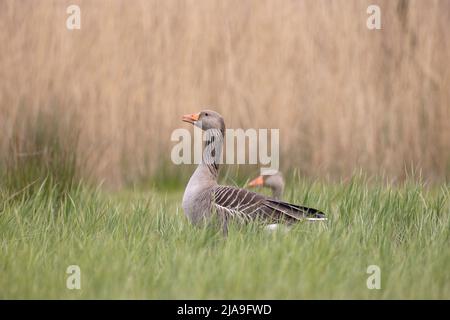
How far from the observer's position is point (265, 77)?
9.20m

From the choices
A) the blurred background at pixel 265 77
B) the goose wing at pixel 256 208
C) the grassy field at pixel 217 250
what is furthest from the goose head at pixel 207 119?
the blurred background at pixel 265 77

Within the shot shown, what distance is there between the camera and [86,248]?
5.51 m

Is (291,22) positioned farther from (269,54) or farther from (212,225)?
(212,225)

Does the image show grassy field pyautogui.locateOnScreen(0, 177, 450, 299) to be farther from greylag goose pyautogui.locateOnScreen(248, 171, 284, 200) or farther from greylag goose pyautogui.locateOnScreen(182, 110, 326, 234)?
greylag goose pyautogui.locateOnScreen(248, 171, 284, 200)

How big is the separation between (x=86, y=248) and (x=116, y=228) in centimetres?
62

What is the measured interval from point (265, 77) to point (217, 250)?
406cm

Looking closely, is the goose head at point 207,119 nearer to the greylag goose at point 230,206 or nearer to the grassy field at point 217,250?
the greylag goose at point 230,206

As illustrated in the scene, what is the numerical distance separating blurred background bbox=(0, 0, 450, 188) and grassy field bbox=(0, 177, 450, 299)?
179cm

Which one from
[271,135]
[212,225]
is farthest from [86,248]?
[271,135]

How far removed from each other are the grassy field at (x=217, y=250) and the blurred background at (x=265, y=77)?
1793 millimetres

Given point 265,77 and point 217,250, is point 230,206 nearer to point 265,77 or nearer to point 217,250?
point 217,250

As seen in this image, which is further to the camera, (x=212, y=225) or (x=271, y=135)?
(x=271, y=135)

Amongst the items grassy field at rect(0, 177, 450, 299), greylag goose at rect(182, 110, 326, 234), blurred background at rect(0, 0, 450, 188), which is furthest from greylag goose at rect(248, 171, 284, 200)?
blurred background at rect(0, 0, 450, 188)

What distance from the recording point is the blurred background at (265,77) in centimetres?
893
